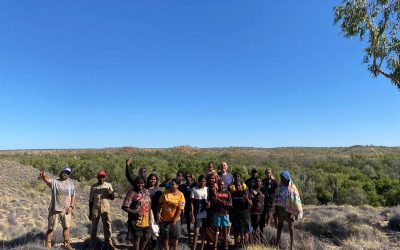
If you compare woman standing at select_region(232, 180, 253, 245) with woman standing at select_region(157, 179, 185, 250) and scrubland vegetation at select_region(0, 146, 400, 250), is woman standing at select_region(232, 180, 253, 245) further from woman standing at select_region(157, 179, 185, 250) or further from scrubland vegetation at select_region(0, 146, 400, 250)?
woman standing at select_region(157, 179, 185, 250)

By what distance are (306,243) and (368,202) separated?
45.3 feet

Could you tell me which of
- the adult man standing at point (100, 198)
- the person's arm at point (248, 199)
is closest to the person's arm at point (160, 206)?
the adult man standing at point (100, 198)

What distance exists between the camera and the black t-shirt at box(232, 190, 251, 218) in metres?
7.94

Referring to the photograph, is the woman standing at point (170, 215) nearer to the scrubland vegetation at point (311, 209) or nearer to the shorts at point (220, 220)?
the shorts at point (220, 220)

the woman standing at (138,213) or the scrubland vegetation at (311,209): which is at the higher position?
the woman standing at (138,213)

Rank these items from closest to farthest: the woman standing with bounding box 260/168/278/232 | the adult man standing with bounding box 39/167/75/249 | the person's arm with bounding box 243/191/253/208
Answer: the adult man standing with bounding box 39/167/75/249
the person's arm with bounding box 243/191/253/208
the woman standing with bounding box 260/168/278/232

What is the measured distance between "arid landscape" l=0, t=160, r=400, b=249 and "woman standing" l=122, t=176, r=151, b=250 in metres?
1.69

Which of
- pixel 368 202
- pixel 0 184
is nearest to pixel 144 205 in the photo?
pixel 0 184

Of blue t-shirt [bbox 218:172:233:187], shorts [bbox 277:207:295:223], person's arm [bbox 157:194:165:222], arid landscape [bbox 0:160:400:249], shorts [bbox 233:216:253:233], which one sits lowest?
arid landscape [bbox 0:160:400:249]

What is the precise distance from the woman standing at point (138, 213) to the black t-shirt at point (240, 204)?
2085 millimetres

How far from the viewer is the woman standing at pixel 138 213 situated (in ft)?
22.0

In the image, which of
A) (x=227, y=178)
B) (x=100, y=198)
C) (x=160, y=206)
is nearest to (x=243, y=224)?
(x=227, y=178)

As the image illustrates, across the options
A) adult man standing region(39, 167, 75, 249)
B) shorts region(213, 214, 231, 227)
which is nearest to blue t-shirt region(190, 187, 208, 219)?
shorts region(213, 214, 231, 227)

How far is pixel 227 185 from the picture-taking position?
8562mm
